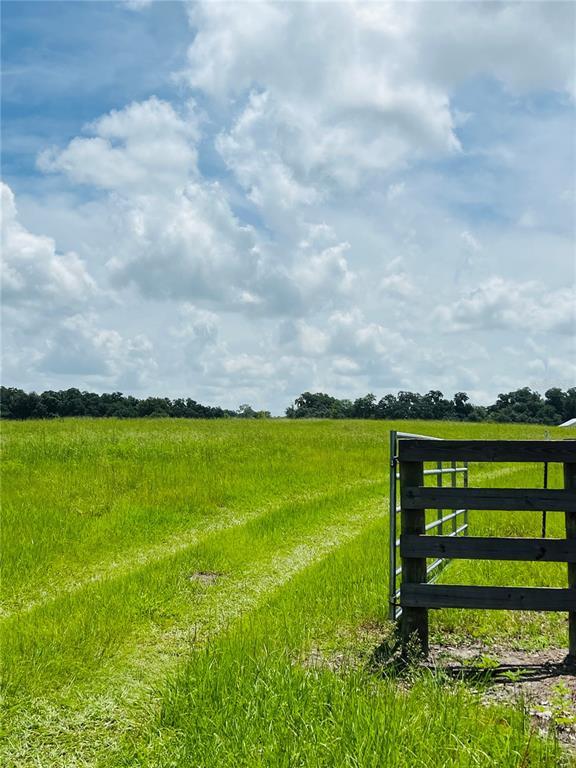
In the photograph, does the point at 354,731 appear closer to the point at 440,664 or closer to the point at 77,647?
the point at 440,664

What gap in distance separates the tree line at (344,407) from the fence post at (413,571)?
69.4 meters

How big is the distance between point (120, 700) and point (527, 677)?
11.9 ft

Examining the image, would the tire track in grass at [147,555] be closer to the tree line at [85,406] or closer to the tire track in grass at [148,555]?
the tire track in grass at [148,555]

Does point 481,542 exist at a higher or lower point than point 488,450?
lower

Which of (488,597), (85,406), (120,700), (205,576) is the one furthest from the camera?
(85,406)

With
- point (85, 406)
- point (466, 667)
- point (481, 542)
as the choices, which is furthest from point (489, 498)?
point (85, 406)

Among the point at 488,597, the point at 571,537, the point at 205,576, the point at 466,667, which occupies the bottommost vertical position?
the point at 205,576

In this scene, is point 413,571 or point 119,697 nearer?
point 119,697

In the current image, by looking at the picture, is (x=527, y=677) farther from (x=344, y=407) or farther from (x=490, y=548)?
(x=344, y=407)

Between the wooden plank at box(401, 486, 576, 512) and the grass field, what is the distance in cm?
160

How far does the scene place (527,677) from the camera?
22.0 ft

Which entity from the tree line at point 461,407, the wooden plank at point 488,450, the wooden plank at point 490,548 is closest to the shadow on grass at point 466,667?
the wooden plank at point 490,548

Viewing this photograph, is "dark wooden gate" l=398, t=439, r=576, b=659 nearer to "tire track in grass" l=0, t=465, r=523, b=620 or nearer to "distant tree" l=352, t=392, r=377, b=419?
"tire track in grass" l=0, t=465, r=523, b=620

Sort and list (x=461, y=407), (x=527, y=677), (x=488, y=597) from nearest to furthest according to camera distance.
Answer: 1. (x=527, y=677)
2. (x=488, y=597)
3. (x=461, y=407)
